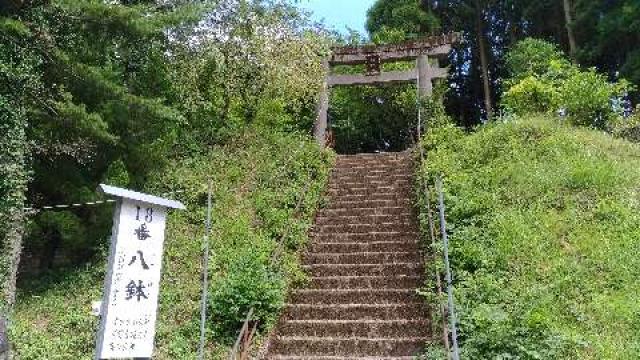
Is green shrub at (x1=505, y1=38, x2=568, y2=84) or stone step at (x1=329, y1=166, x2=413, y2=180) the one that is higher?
green shrub at (x1=505, y1=38, x2=568, y2=84)

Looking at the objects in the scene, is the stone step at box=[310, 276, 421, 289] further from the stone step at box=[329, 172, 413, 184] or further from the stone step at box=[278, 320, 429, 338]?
the stone step at box=[329, 172, 413, 184]

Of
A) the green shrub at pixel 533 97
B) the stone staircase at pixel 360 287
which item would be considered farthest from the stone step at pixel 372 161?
the green shrub at pixel 533 97

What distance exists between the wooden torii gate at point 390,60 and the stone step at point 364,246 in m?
6.90

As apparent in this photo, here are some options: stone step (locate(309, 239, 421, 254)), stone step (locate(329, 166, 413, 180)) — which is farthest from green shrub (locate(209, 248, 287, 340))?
stone step (locate(329, 166, 413, 180))

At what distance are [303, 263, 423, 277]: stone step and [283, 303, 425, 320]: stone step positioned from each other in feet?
3.09

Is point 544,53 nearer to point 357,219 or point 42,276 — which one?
point 357,219

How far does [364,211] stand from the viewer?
11.9 m

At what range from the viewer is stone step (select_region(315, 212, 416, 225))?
11207 mm

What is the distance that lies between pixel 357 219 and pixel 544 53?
33.6 feet

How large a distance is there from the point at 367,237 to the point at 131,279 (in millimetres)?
6093

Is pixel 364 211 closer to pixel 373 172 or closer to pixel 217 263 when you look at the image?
pixel 373 172

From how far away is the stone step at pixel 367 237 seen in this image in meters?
10.5

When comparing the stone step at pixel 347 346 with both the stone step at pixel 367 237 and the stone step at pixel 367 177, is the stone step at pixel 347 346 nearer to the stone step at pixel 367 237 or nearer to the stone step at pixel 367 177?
the stone step at pixel 367 237

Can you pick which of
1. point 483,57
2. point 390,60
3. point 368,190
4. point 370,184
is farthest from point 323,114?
point 483,57
